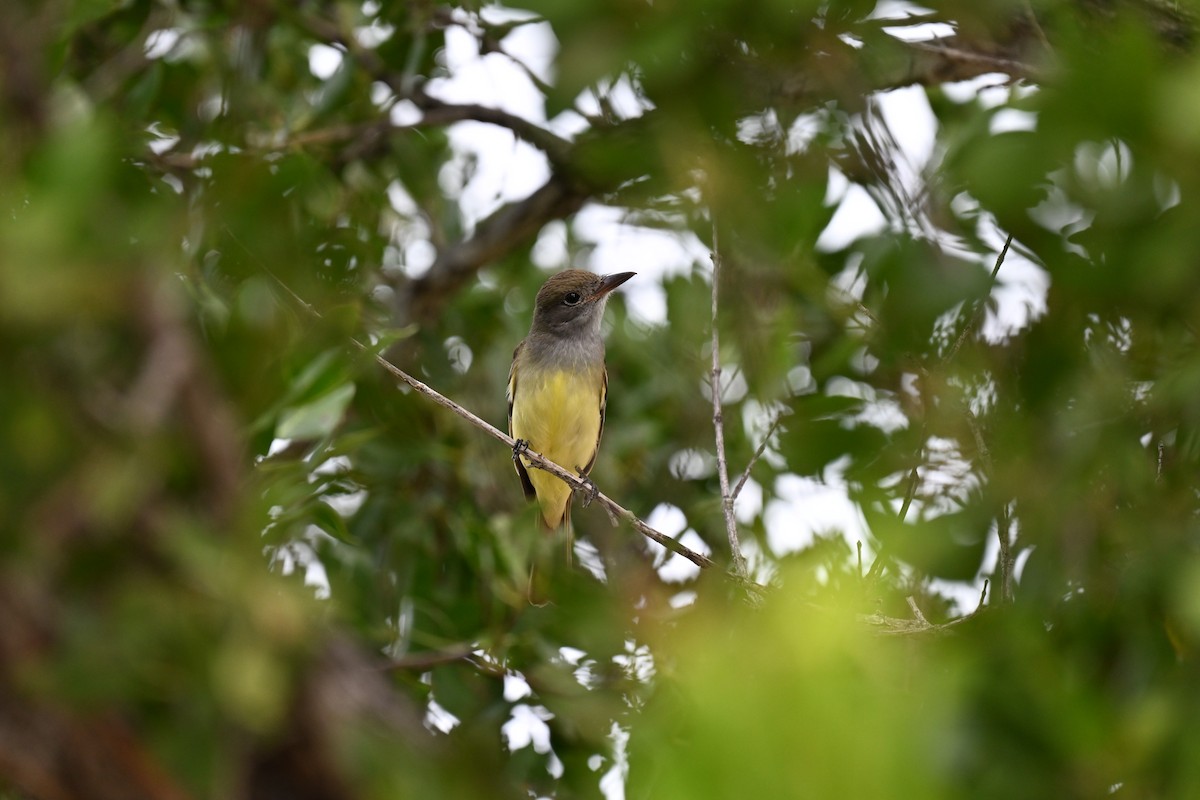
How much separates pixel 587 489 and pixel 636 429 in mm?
347

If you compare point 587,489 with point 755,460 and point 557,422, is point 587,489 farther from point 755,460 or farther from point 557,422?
point 755,460

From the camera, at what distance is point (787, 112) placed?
11.3 ft

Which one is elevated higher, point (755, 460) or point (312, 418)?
point (312, 418)

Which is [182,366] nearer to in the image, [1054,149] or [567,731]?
[567,731]

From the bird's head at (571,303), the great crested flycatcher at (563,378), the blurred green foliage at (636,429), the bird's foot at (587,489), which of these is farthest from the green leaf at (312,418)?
the bird's head at (571,303)

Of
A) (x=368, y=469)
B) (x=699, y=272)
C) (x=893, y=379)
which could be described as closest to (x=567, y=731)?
(x=368, y=469)

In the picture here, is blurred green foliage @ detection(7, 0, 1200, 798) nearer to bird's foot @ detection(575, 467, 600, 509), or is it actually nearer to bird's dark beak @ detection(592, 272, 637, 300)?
bird's foot @ detection(575, 467, 600, 509)

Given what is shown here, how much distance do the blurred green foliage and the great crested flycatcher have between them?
0.62 metres

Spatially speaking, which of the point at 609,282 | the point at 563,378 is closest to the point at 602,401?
the point at 563,378

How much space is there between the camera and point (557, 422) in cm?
534

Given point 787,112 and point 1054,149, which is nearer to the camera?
point 1054,149

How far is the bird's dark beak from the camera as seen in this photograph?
202 inches

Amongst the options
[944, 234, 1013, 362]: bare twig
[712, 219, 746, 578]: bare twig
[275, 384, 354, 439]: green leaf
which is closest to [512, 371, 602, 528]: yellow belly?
[712, 219, 746, 578]: bare twig

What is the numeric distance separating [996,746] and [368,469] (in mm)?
3006
